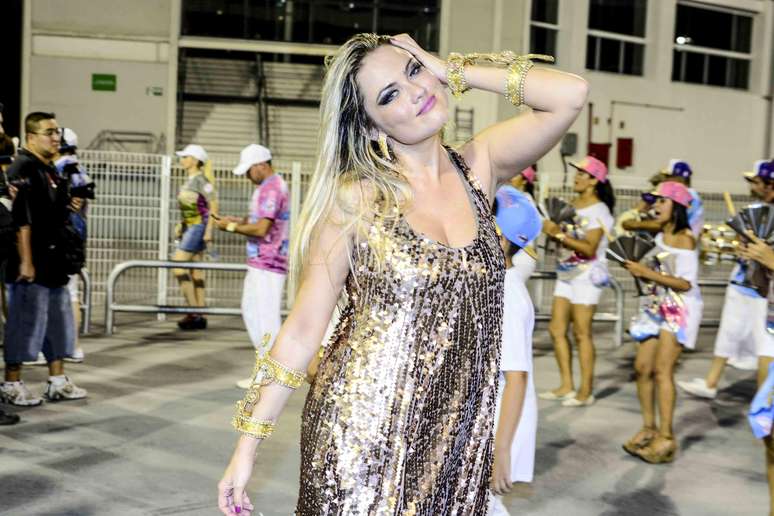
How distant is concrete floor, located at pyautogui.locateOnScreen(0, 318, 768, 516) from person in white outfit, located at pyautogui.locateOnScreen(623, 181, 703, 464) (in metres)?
0.21

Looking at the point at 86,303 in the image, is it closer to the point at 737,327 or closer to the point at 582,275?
the point at 582,275

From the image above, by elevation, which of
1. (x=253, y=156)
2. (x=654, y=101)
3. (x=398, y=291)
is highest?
(x=654, y=101)

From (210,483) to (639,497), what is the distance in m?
2.27

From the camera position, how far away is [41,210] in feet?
23.1

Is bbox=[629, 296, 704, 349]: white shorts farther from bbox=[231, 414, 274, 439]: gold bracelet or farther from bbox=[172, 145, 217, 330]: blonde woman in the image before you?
bbox=[172, 145, 217, 330]: blonde woman

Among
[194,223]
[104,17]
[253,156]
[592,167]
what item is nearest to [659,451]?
[592,167]

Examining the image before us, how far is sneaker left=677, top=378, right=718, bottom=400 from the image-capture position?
8.38m

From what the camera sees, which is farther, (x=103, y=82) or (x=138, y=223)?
(x=103, y=82)

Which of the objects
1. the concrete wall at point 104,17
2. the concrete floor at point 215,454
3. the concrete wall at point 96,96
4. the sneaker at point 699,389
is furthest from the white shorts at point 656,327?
the concrete wall at point 104,17

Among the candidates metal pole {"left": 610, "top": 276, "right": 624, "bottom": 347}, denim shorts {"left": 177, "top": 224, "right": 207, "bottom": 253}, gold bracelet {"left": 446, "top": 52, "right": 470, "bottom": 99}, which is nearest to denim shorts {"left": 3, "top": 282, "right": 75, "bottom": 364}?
denim shorts {"left": 177, "top": 224, "right": 207, "bottom": 253}

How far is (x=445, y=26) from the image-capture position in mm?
19734

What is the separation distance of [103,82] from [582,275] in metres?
13.1

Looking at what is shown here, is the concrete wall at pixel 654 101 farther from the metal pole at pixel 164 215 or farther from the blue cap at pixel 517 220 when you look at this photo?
the blue cap at pixel 517 220

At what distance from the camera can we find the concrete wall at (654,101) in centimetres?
1975
